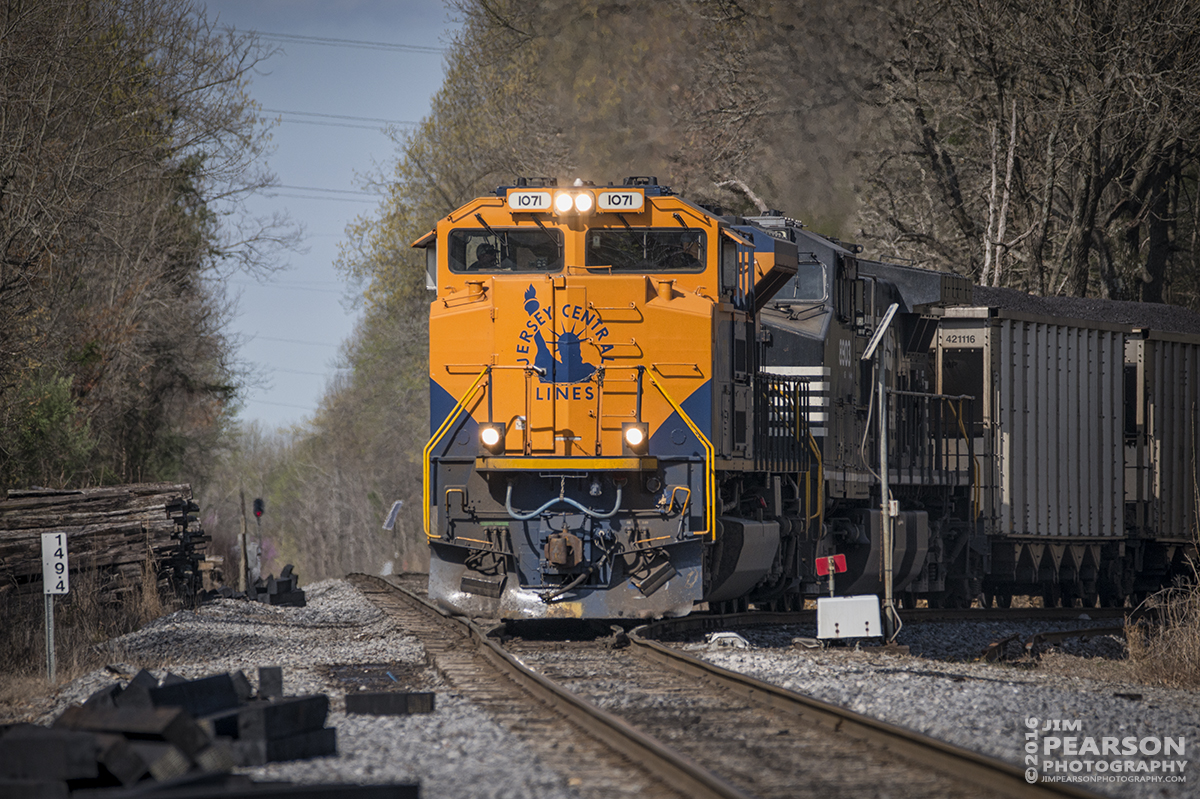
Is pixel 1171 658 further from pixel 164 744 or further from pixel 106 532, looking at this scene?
pixel 106 532

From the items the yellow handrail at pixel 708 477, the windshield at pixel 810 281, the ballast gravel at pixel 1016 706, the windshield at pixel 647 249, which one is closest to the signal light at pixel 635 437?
the yellow handrail at pixel 708 477

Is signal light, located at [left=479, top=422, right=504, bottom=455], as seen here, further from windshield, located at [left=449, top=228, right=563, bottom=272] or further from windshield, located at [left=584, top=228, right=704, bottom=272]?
windshield, located at [left=584, top=228, right=704, bottom=272]

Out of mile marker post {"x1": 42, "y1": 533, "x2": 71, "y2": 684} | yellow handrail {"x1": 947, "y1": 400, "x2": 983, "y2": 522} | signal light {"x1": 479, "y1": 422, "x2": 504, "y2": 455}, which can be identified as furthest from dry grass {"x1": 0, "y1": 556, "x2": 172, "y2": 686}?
yellow handrail {"x1": 947, "y1": 400, "x2": 983, "y2": 522}

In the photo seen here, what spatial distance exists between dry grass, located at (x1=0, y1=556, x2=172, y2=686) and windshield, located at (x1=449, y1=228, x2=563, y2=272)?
4.83 metres

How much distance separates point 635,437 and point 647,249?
1851 millimetres

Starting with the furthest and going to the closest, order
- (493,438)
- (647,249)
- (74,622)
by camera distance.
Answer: (74,622)
(647,249)
(493,438)

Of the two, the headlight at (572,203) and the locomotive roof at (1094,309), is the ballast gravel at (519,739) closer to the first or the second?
the headlight at (572,203)

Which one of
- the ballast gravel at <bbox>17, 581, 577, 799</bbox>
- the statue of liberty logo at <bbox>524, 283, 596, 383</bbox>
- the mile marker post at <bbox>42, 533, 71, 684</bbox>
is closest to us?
the ballast gravel at <bbox>17, 581, 577, 799</bbox>

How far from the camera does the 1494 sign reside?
428 inches

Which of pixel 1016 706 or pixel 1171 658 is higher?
pixel 1016 706

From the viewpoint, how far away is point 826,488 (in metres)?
14.5

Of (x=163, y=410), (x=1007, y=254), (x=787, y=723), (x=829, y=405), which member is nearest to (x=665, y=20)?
(x=1007, y=254)

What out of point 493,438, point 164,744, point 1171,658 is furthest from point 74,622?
point 1171,658

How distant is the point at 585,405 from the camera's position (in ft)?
38.2
